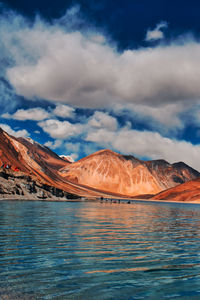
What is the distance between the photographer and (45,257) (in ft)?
42.9

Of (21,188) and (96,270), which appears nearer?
(96,270)

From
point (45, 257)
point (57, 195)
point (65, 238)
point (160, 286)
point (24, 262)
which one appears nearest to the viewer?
point (160, 286)

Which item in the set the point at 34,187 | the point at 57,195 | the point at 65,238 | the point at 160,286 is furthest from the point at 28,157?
the point at 160,286

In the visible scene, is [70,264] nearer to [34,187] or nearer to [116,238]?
[116,238]

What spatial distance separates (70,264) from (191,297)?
213 inches

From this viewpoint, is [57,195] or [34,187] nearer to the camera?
Result: [34,187]

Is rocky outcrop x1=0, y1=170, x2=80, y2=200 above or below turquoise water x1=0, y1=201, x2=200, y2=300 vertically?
above

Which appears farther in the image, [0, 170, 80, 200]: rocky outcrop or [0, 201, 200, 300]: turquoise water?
[0, 170, 80, 200]: rocky outcrop

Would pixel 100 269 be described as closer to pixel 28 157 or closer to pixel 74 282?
pixel 74 282

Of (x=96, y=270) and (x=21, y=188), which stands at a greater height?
(x=21, y=188)

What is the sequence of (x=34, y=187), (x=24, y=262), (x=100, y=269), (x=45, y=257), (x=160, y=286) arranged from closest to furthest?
(x=160, y=286) < (x=100, y=269) < (x=24, y=262) < (x=45, y=257) < (x=34, y=187)

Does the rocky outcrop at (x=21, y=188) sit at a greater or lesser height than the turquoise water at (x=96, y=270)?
greater

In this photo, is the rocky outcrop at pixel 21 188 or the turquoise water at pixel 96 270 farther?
the rocky outcrop at pixel 21 188

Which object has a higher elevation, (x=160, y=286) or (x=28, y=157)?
(x=28, y=157)
